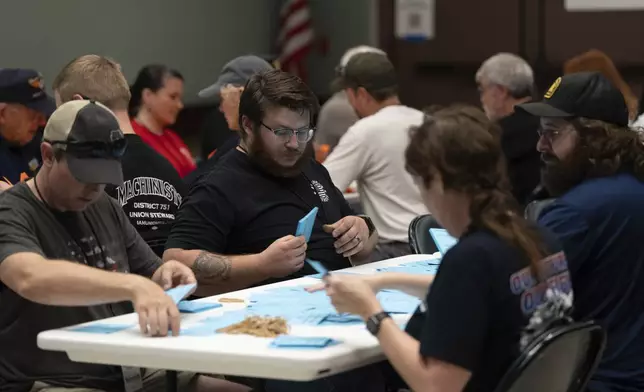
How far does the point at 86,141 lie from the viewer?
2.86m

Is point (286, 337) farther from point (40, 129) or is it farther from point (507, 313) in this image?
point (40, 129)

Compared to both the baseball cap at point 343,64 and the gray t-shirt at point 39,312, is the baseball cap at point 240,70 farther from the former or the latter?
the gray t-shirt at point 39,312

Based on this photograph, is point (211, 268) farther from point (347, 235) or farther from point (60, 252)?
point (60, 252)

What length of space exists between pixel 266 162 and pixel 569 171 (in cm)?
106

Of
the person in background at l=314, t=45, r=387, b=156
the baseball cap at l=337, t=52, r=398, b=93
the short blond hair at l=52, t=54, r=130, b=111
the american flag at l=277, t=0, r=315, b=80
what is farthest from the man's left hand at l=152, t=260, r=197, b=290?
the american flag at l=277, t=0, r=315, b=80

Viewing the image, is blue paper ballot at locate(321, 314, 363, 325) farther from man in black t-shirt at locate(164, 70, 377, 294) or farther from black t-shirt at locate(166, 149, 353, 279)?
black t-shirt at locate(166, 149, 353, 279)

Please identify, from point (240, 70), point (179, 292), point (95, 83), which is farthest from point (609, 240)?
point (240, 70)

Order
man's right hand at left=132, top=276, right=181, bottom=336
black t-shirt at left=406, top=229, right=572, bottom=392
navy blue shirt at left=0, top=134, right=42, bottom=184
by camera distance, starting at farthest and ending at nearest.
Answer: navy blue shirt at left=0, top=134, right=42, bottom=184
man's right hand at left=132, top=276, right=181, bottom=336
black t-shirt at left=406, top=229, right=572, bottom=392

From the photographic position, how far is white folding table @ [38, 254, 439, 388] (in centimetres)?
238

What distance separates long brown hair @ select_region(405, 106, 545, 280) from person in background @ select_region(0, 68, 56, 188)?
2.43 metres

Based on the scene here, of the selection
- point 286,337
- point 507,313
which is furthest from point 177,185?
point 507,313

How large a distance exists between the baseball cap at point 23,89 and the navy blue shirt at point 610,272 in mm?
2387

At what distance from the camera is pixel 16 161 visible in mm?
4602

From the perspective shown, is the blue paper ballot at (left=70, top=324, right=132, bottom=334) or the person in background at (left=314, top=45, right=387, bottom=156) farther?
the person in background at (left=314, top=45, right=387, bottom=156)
